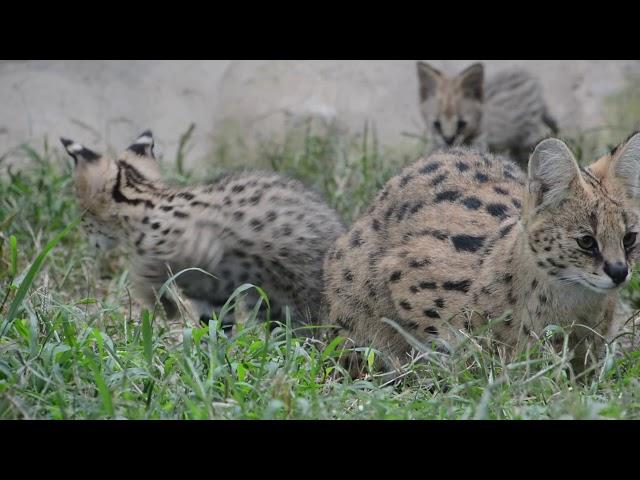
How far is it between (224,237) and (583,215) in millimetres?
2363

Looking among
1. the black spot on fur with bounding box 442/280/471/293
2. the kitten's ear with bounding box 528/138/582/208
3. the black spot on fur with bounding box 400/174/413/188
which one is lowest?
the black spot on fur with bounding box 442/280/471/293

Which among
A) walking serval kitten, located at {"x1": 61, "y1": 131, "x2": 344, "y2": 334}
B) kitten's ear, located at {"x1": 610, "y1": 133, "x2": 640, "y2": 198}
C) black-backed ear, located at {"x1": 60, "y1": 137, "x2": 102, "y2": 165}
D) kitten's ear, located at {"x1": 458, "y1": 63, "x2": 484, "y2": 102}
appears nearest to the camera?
kitten's ear, located at {"x1": 610, "y1": 133, "x2": 640, "y2": 198}

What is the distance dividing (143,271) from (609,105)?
682 centimetres

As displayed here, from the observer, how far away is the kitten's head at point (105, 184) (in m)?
6.61

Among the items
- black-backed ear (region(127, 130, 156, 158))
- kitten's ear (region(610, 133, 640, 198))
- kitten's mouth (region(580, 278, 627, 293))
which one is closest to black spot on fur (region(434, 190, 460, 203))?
kitten's ear (region(610, 133, 640, 198))

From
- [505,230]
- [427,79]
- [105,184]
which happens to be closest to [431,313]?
[505,230]

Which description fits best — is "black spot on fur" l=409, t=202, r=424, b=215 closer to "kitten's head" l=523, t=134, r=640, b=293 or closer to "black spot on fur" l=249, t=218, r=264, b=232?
"kitten's head" l=523, t=134, r=640, b=293

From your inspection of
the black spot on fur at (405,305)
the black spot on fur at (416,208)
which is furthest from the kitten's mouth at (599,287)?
the black spot on fur at (416,208)

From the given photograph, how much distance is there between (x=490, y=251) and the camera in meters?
5.09

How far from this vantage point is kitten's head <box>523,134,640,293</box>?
461cm

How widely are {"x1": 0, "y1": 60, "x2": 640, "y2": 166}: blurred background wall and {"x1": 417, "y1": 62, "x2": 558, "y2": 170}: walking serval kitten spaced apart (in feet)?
2.40

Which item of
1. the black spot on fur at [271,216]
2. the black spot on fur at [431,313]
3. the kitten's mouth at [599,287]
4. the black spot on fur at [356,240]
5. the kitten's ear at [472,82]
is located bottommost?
the black spot on fur at [431,313]

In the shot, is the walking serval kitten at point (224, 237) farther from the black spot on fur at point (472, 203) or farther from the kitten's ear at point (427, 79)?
the kitten's ear at point (427, 79)

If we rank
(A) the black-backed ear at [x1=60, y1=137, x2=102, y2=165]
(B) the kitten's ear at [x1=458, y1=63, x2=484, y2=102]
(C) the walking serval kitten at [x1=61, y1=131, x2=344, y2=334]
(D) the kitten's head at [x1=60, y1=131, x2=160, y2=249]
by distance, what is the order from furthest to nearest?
(B) the kitten's ear at [x1=458, y1=63, x2=484, y2=102] → (A) the black-backed ear at [x1=60, y1=137, x2=102, y2=165] → (D) the kitten's head at [x1=60, y1=131, x2=160, y2=249] → (C) the walking serval kitten at [x1=61, y1=131, x2=344, y2=334]
